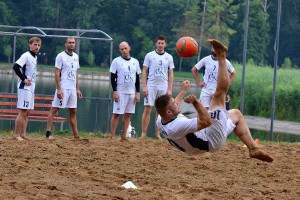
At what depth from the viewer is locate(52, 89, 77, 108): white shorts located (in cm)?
1850

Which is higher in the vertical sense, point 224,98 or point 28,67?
point 28,67

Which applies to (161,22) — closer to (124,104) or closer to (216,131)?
(124,104)

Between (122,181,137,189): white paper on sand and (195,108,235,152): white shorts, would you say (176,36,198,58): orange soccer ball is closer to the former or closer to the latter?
(122,181,137,189): white paper on sand

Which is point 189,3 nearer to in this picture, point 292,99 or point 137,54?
point 137,54

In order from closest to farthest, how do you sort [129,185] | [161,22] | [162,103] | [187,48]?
[162,103] → [129,185] → [187,48] → [161,22]

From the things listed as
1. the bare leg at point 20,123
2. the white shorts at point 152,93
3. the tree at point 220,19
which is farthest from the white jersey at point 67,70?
the tree at point 220,19

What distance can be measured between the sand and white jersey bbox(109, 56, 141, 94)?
1.08 meters

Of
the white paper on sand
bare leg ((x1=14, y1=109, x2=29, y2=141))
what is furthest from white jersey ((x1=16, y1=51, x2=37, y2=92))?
the white paper on sand

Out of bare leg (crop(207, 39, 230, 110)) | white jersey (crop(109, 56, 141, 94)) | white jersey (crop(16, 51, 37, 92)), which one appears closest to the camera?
bare leg (crop(207, 39, 230, 110))

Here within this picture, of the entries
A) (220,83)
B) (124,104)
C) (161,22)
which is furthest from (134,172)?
(161,22)

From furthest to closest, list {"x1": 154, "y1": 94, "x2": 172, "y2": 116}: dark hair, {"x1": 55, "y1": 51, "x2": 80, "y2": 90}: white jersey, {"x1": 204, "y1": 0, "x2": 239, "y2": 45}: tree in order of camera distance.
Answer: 1. {"x1": 204, "y1": 0, "x2": 239, "y2": 45}: tree
2. {"x1": 55, "y1": 51, "x2": 80, "y2": 90}: white jersey
3. {"x1": 154, "y1": 94, "x2": 172, "y2": 116}: dark hair

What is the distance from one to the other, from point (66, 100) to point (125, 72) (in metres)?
1.31

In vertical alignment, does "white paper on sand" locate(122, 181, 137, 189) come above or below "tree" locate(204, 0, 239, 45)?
below

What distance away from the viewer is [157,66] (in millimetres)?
19359
